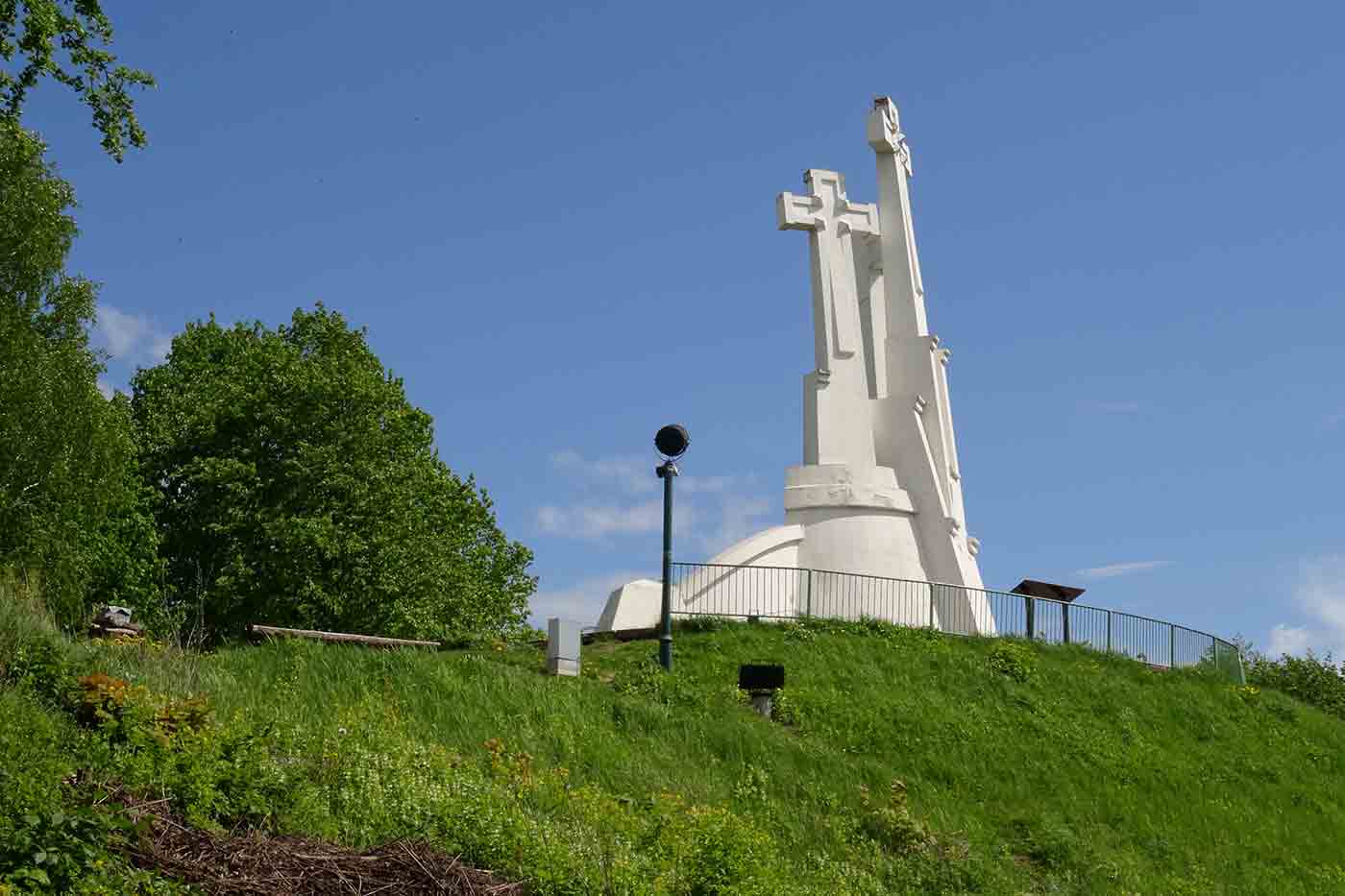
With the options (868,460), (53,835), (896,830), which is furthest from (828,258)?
(53,835)

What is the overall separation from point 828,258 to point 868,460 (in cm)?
362

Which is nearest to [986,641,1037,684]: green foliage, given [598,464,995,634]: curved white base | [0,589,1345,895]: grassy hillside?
[0,589,1345,895]: grassy hillside

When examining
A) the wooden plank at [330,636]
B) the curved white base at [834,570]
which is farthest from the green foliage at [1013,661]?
the wooden plank at [330,636]

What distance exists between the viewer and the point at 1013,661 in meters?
20.9

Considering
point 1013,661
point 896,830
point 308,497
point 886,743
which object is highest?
point 308,497

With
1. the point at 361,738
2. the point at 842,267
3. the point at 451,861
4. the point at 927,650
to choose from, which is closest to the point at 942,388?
the point at 842,267

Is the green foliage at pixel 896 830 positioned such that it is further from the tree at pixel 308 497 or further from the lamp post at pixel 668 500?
the tree at pixel 308 497

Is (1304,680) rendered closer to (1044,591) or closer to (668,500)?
(1044,591)

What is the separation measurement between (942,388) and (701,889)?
19.2 metres

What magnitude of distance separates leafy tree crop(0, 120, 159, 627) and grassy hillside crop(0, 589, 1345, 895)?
9800 mm

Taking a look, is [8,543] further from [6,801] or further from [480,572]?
[6,801]

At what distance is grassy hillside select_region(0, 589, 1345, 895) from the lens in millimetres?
9562

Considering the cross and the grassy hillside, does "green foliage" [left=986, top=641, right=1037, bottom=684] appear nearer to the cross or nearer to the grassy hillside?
the grassy hillside

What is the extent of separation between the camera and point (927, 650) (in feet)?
68.8
